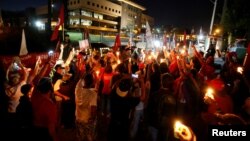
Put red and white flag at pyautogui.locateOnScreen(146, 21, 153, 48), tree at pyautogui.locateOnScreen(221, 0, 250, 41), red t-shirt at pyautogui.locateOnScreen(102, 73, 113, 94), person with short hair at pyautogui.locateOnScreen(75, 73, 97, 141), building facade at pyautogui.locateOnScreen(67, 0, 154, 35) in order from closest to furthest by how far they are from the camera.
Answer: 1. person with short hair at pyautogui.locateOnScreen(75, 73, 97, 141)
2. red t-shirt at pyautogui.locateOnScreen(102, 73, 113, 94)
3. red and white flag at pyautogui.locateOnScreen(146, 21, 153, 48)
4. tree at pyautogui.locateOnScreen(221, 0, 250, 41)
5. building facade at pyautogui.locateOnScreen(67, 0, 154, 35)

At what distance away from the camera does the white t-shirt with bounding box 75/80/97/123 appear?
4.75m

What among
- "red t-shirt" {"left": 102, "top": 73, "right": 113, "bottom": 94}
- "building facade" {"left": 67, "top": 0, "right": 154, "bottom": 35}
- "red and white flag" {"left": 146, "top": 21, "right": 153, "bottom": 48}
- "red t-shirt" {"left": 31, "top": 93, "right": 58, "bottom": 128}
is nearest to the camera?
"red t-shirt" {"left": 31, "top": 93, "right": 58, "bottom": 128}

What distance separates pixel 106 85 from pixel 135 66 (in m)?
2.15

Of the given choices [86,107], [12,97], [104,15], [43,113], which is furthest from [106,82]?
[104,15]

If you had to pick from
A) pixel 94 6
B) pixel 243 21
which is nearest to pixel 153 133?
pixel 243 21

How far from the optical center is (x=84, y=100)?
189 inches

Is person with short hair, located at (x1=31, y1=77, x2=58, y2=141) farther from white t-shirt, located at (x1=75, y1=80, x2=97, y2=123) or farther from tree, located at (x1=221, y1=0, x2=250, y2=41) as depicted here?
tree, located at (x1=221, y1=0, x2=250, y2=41)

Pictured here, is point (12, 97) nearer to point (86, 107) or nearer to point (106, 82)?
point (86, 107)

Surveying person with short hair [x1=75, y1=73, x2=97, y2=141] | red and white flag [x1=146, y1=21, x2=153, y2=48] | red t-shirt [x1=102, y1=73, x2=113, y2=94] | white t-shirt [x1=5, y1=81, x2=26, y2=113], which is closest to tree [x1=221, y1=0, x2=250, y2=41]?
red and white flag [x1=146, y1=21, x2=153, y2=48]

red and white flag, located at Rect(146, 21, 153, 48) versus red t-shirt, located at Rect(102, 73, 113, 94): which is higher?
red and white flag, located at Rect(146, 21, 153, 48)

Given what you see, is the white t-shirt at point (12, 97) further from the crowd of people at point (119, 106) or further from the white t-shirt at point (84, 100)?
the white t-shirt at point (84, 100)

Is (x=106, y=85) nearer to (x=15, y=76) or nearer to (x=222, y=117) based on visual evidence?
(x=15, y=76)

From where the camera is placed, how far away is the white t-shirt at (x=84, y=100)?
187 inches

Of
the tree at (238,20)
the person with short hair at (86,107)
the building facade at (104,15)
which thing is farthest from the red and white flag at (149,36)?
the building facade at (104,15)
